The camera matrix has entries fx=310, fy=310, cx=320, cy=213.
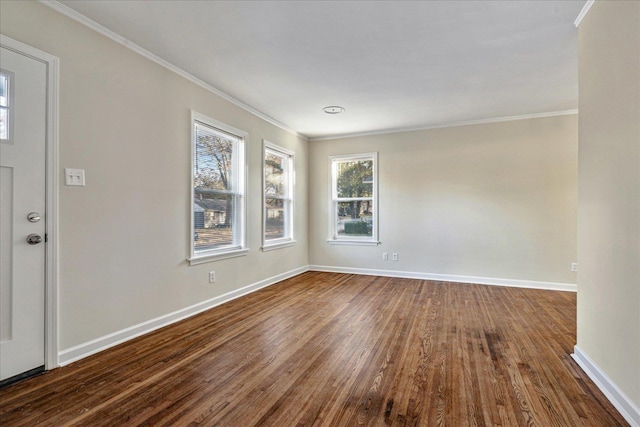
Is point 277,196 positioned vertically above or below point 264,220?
above

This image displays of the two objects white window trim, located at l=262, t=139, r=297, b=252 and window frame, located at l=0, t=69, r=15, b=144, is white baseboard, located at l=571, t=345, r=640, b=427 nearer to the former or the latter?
white window trim, located at l=262, t=139, r=297, b=252

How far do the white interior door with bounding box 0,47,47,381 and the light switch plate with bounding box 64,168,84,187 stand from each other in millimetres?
139

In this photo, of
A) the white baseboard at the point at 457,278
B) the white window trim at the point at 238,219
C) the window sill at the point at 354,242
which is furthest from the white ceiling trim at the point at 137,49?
the white baseboard at the point at 457,278

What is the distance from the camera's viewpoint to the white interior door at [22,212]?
2.00 metres

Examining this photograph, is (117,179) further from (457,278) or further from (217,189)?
(457,278)

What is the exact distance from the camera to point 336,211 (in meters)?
6.03

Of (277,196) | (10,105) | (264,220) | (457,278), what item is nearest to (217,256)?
(264,220)

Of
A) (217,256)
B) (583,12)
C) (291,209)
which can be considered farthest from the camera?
(291,209)

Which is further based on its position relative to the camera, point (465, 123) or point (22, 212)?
point (465, 123)

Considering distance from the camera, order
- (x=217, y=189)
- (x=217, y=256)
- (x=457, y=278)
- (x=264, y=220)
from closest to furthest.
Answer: (x=217, y=256), (x=217, y=189), (x=264, y=220), (x=457, y=278)

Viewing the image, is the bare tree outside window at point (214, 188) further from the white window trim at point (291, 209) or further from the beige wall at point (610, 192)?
the beige wall at point (610, 192)

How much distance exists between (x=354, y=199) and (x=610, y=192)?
161 inches

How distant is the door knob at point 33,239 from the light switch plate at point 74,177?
417 mm

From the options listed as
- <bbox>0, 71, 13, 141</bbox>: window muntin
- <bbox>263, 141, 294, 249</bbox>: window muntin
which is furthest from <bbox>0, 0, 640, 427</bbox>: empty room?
<bbox>263, 141, 294, 249</bbox>: window muntin
